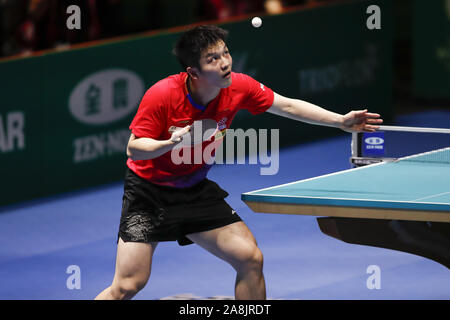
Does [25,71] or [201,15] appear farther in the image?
[201,15]

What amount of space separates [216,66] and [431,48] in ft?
31.6

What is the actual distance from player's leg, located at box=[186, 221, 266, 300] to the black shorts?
0.17ft

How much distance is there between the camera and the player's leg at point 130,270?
5062 mm

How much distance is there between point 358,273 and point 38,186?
3458 mm

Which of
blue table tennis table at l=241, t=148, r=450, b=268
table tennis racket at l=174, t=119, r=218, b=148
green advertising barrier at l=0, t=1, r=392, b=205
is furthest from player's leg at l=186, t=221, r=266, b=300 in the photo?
green advertising barrier at l=0, t=1, r=392, b=205

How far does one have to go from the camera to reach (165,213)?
17.0ft

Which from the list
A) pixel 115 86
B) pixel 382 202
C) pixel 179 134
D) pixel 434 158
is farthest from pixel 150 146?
pixel 115 86

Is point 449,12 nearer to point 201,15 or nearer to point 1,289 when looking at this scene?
point 201,15

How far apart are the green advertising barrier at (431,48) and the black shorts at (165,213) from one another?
9306 mm

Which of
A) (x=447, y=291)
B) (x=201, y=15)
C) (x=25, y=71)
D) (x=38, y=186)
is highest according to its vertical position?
(x=201, y=15)

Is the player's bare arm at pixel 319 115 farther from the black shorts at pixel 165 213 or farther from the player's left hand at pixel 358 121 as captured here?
the black shorts at pixel 165 213

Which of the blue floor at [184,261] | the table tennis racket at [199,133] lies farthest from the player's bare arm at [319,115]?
the blue floor at [184,261]

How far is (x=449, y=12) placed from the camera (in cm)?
1380
